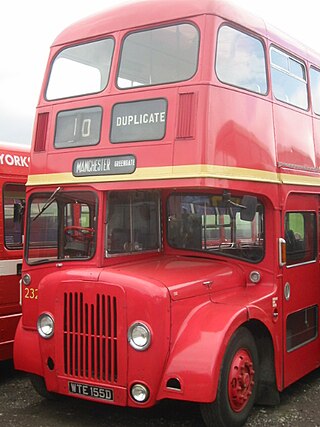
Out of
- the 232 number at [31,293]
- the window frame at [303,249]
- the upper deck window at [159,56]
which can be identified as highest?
A: the upper deck window at [159,56]

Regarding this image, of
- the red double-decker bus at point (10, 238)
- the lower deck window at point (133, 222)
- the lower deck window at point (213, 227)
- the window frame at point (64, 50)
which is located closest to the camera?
the lower deck window at point (133, 222)

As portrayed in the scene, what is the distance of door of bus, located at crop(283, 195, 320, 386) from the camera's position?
572 cm

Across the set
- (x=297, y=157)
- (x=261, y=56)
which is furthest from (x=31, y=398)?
(x=261, y=56)

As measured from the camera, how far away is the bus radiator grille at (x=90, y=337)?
4.72 m

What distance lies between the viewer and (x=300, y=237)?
6172mm

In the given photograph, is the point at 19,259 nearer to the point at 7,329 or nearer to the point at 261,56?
the point at 7,329

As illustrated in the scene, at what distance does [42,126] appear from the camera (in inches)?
225

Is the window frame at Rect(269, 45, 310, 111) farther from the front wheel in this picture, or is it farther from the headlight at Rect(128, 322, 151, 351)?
the headlight at Rect(128, 322, 151, 351)

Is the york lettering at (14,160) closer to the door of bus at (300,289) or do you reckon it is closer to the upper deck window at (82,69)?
the upper deck window at (82,69)

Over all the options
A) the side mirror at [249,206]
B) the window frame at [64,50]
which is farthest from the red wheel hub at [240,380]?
the window frame at [64,50]

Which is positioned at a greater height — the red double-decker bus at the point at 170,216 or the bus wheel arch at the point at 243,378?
the red double-decker bus at the point at 170,216

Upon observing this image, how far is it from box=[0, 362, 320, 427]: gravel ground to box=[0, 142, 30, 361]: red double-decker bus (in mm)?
871

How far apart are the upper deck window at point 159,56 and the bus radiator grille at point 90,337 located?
2.04 m

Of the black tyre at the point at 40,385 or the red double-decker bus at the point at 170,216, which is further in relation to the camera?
the black tyre at the point at 40,385
